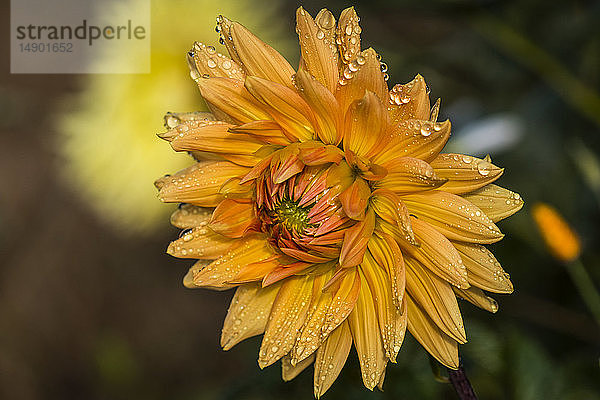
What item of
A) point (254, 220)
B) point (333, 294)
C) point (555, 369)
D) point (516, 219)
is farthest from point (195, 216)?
point (516, 219)

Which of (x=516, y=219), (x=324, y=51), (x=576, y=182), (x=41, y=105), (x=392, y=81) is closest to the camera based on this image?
(x=324, y=51)

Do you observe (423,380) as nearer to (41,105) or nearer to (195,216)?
(195,216)

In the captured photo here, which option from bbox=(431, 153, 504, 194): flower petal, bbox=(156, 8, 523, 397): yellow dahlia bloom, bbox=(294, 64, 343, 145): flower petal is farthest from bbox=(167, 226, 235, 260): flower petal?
bbox=(431, 153, 504, 194): flower petal

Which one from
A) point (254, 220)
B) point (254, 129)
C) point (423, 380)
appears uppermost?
point (254, 129)

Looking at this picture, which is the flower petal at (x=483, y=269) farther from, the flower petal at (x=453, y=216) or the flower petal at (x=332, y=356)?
the flower petal at (x=332, y=356)

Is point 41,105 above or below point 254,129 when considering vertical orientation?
above

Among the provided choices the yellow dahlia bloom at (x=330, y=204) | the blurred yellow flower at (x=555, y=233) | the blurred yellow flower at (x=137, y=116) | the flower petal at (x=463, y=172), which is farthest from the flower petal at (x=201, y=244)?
the blurred yellow flower at (x=137, y=116)

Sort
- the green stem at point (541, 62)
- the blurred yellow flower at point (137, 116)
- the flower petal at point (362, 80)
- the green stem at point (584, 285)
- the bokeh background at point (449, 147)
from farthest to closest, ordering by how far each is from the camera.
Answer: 1. the blurred yellow flower at point (137, 116)
2. the green stem at point (541, 62)
3. the bokeh background at point (449, 147)
4. the green stem at point (584, 285)
5. the flower petal at point (362, 80)
